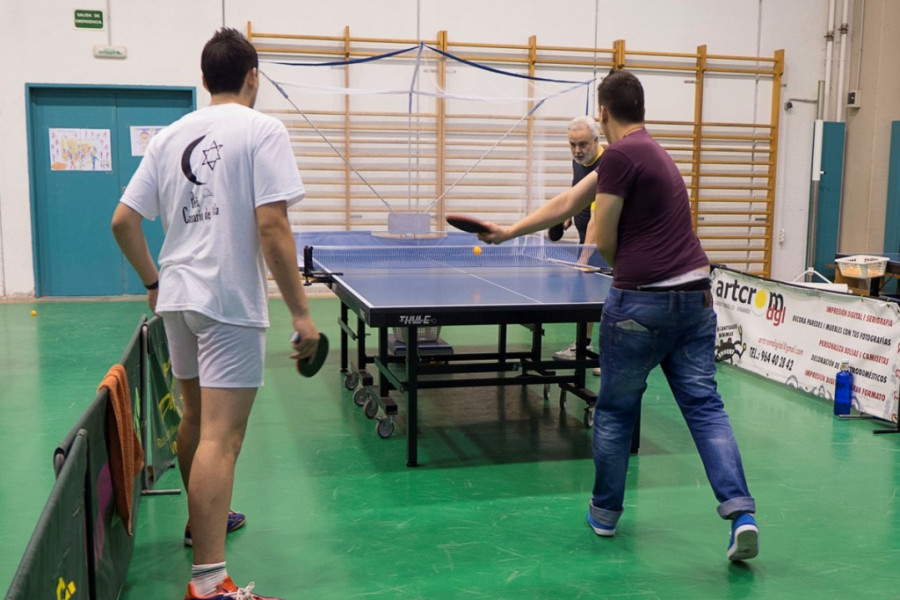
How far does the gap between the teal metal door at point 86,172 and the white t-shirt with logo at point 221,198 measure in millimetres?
6675

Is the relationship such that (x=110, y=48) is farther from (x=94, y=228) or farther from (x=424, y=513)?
(x=424, y=513)

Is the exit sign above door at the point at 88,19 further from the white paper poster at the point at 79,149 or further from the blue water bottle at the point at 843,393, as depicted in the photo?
the blue water bottle at the point at 843,393

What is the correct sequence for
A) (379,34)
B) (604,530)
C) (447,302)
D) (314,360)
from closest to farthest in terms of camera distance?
(314,360)
(604,530)
(447,302)
(379,34)

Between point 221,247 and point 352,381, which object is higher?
point 221,247

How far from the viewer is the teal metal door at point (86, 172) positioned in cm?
834

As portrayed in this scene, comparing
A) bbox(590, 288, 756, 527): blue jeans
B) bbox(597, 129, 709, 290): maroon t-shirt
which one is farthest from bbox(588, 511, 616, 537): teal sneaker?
bbox(597, 129, 709, 290): maroon t-shirt

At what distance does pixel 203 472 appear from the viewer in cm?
225

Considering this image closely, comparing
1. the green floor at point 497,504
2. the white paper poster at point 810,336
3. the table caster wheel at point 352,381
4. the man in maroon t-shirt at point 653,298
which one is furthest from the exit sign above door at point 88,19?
the man in maroon t-shirt at point 653,298

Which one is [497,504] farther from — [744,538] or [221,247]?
[221,247]

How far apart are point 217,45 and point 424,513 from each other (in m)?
1.80

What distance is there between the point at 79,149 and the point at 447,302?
6246 mm

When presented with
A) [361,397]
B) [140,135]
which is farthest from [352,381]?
[140,135]

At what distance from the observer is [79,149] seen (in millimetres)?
8414

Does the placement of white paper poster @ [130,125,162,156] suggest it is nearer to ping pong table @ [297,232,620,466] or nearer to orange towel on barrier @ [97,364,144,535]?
ping pong table @ [297,232,620,466]
